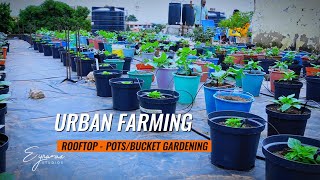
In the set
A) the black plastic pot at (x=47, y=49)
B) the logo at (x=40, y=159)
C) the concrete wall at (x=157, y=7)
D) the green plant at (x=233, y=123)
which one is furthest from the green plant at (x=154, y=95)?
the concrete wall at (x=157, y=7)

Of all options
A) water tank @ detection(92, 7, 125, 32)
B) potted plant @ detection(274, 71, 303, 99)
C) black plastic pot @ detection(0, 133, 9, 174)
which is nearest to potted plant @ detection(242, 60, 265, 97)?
potted plant @ detection(274, 71, 303, 99)

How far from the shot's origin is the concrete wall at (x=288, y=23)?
9.45 m

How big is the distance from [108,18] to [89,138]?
58.0ft

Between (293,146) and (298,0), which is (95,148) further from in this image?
(298,0)

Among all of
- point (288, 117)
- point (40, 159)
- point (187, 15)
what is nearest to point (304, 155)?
point (288, 117)

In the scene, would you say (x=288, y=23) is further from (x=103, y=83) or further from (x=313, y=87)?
(x=103, y=83)

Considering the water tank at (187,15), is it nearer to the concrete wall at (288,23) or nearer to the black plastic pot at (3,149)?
the concrete wall at (288,23)

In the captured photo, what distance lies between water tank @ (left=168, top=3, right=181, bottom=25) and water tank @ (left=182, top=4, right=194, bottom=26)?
0.45m

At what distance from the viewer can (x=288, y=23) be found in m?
10.2

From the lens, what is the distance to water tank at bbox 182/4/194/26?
24.7 metres

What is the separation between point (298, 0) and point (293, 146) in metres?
9.12

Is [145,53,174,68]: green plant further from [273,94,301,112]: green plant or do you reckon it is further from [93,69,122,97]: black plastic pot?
[273,94,301,112]: green plant

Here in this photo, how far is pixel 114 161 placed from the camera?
2.79 meters

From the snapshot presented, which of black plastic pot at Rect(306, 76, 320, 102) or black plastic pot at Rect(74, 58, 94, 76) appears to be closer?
black plastic pot at Rect(306, 76, 320, 102)
